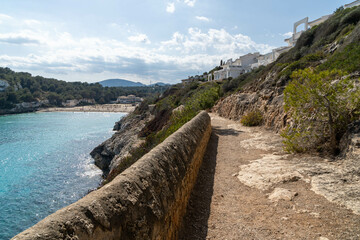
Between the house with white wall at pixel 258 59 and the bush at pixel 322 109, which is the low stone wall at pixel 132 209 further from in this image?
the house with white wall at pixel 258 59

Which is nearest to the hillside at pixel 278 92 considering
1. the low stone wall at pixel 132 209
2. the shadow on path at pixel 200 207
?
A: the shadow on path at pixel 200 207

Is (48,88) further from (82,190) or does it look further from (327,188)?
(327,188)

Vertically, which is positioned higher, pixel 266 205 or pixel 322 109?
pixel 322 109

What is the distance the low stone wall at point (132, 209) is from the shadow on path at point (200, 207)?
9.9 inches

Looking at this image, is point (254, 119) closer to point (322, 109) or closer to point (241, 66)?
point (322, 109)

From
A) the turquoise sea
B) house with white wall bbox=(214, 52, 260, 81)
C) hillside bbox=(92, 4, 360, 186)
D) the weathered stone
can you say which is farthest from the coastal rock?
house with white wall bbox=(214, 52, 260, 81)

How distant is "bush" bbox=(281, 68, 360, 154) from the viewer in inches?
262

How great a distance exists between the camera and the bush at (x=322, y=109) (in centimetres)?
666

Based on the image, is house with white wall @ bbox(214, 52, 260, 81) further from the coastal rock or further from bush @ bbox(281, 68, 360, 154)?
bush @ bbox(281, 68, 360, 154)

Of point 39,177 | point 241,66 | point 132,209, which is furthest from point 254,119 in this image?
point 241,66

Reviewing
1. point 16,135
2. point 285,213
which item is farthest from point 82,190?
point 16,135

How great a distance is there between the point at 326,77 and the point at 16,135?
5905cm

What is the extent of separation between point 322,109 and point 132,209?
21.9ft

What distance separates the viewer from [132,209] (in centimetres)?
254
